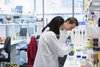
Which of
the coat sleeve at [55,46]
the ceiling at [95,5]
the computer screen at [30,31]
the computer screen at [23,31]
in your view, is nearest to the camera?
the ceiling at [95,5]

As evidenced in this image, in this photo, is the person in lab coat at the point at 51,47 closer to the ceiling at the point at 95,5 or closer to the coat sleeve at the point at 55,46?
the coat sleeve at the point at 55,46

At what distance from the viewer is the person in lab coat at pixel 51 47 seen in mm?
2320

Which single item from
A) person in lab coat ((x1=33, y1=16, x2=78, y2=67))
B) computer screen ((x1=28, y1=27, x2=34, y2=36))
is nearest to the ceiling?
person in lab coat ((x1=33, y1=16, x2=78, y2=67))

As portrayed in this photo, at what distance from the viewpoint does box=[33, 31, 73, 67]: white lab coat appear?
91.3 inches

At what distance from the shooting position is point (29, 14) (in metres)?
6.75

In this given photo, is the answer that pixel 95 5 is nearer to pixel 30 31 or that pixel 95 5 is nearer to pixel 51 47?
pixel 51 47

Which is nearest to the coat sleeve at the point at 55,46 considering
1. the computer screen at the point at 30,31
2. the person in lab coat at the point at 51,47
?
the person in lab coat at the point at 51,47

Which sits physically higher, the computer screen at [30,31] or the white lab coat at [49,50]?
the white lab coat at [49,50]

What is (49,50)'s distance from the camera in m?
2.39

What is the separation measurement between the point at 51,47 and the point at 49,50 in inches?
2.0

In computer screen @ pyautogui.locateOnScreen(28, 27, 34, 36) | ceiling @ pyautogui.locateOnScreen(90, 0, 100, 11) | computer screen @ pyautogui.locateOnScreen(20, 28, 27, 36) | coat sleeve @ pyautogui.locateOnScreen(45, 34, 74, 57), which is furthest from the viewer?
computer screen @ pyautogui.locateOnScreen(28, 27, 34, 36)

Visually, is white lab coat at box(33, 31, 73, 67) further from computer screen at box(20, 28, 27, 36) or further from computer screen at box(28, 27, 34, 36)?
computer screen at box(28, 27, 34, 36)

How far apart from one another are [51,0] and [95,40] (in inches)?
226

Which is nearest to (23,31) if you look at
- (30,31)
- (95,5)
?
(30,31)
